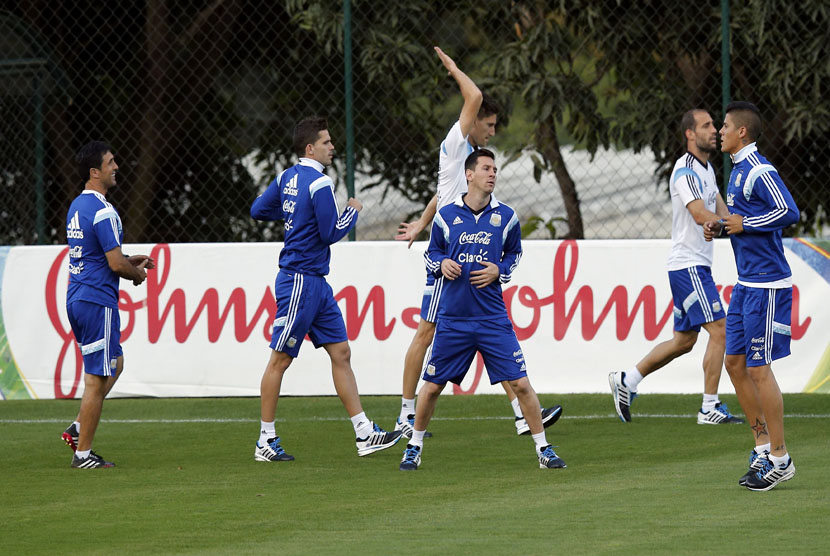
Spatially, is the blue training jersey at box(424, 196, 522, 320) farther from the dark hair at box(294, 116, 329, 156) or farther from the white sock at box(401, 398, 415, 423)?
the white sock at box(401, 398, 415, 423)

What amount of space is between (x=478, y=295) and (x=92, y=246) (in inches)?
91.6

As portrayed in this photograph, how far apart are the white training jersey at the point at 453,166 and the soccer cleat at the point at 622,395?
1891mm

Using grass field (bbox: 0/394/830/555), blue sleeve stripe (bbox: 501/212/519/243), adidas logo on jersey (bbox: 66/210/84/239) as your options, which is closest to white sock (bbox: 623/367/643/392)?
grass field (bbox: 0/394/830/555)

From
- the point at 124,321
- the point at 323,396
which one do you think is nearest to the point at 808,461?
the point at 323,396

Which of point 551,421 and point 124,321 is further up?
point 124,321

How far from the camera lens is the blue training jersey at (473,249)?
7.63m

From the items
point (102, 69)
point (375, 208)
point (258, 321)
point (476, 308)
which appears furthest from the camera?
point (102, 69)

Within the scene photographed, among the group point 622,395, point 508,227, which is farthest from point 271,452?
point 622,395

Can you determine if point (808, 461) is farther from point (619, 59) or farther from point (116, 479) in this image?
point (619, 59)

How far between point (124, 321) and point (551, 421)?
4155 millimetres

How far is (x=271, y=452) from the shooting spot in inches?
324

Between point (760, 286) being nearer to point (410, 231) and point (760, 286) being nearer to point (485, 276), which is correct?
point (485, 276)

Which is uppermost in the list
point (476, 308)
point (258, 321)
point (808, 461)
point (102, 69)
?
point (102, 69)

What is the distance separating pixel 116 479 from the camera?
7.71 metres
